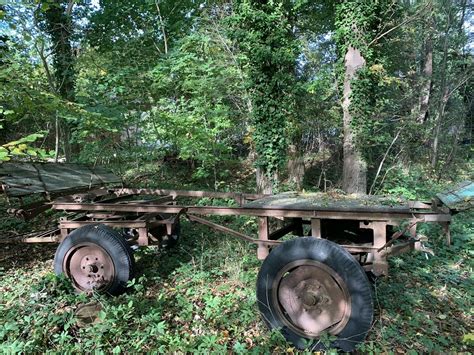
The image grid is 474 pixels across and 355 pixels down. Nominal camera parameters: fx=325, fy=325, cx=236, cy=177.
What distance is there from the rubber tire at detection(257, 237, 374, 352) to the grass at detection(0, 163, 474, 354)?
0.17m

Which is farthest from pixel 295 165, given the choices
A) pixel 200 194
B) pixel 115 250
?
pixel 115 250

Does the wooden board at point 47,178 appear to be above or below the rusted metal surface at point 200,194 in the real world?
above

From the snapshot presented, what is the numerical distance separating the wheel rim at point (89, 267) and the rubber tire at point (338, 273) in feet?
6.23

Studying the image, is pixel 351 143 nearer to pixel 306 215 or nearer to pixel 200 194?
pixel 200 194

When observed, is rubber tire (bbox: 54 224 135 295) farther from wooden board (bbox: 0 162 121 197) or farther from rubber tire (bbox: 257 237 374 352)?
rubber tire (bbox: 257 237 374 352)

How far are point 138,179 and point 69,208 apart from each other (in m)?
6.98

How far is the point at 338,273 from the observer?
2.88 meters

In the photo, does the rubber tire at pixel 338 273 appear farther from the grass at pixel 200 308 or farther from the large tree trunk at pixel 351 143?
the large tree trunk at pixel 351 143

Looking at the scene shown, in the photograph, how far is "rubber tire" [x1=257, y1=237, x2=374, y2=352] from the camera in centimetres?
279

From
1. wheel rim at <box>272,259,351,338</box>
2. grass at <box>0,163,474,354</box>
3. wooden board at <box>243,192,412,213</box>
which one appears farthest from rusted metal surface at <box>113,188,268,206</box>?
wheel rim at <box>272,259,351,338</box>

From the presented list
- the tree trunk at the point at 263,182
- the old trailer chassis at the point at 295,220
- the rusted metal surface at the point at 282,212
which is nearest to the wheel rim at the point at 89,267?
the old trailer chassis at the point at 295,220

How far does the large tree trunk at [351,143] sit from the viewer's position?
26.2 ft

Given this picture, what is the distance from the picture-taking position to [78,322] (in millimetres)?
3326

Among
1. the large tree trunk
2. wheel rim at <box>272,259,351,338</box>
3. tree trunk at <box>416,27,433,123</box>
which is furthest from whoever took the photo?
tree trunk at <box>416,27,433,123</box>
